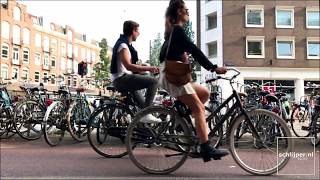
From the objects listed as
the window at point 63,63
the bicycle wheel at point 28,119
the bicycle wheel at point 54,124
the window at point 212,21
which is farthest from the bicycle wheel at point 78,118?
the window at point 63,63

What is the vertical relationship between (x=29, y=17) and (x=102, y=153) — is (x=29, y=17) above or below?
above

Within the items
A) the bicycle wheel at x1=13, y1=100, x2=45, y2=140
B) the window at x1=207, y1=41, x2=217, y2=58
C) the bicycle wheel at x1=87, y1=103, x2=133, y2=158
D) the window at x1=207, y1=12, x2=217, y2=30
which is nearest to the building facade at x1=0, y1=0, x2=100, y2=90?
the window at x1=207, y1=41, x2=217, y2=58

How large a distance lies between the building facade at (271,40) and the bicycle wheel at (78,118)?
3299 cm

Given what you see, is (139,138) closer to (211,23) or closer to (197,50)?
(197,50)

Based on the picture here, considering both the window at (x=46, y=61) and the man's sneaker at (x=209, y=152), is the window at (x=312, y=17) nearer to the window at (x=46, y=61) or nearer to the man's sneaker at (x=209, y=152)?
the man's sneaker at (x=209, y=152)

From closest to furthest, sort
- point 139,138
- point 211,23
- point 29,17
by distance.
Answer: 1. point 139,138
2. point 211,23
3. point 29,17

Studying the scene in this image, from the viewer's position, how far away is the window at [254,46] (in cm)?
4028

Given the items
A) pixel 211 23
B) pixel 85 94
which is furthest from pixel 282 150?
pixel 211 23

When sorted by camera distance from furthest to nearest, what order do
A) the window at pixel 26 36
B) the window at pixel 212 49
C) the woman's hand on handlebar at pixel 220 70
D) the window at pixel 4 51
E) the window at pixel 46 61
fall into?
the window at pixel 46 61 < the window at pixel 26 36 < the window at pixel 4 51 < the window at pixel 212 49 < the woman's hand on handlebar at pixel 220 70

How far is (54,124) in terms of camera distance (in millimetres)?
7230

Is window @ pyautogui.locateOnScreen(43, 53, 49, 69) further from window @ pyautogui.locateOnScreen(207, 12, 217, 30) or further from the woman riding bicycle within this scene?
the woman riding bicycle

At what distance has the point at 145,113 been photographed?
4844 mm

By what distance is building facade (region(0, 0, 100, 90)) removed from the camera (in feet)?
212

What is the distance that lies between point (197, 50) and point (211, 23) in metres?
39.5
